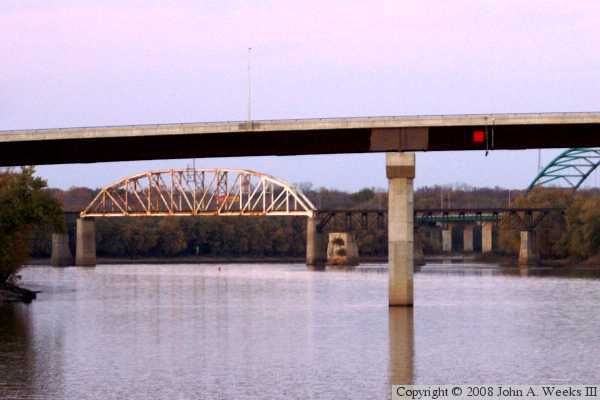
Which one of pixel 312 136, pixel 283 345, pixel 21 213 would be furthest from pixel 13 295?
pixel 283 345

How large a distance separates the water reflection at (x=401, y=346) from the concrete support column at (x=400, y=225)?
1280 mm

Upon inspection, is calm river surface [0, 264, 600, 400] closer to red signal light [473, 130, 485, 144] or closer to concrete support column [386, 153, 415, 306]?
concrete support column [386, 153, 415, 306]

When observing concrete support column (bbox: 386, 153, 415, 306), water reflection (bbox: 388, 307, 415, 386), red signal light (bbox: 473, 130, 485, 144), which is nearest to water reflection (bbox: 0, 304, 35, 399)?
water reflection (bbox: 388, 307, 415, 386)

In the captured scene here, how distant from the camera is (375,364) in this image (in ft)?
147

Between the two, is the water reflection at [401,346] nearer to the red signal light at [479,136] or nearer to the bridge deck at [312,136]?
the bridge deck at [312,136]

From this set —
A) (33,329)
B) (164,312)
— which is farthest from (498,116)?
(33,329)

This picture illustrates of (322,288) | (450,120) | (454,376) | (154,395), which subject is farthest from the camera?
(322,288)

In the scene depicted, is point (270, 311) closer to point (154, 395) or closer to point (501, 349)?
point (501, 349)

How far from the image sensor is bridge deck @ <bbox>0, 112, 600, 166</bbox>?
2788 inches

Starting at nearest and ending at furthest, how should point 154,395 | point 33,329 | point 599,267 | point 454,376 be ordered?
point 154,395, point 454,376, point 33,329, point 599,267

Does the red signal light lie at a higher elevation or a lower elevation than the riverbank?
higher

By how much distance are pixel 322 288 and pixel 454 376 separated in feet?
229

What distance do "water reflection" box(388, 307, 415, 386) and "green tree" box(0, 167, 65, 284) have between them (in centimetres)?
2689

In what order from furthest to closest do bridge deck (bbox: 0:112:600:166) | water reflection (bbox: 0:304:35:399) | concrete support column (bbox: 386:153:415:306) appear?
concrete support column (bbox: 386:153:415:306), bridge deck (bbox: 0:112:600:166), water reflection (bbox: 0:304:35:399)
